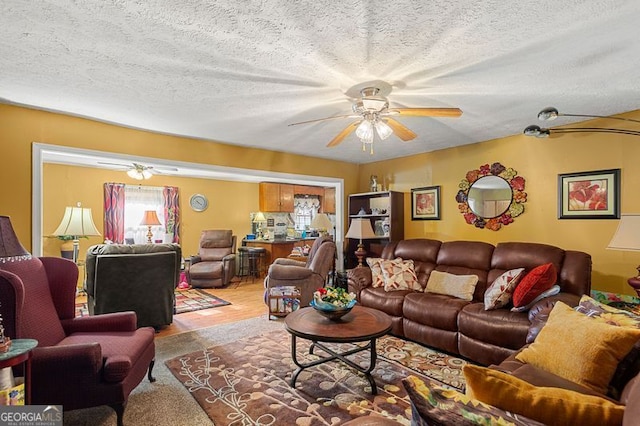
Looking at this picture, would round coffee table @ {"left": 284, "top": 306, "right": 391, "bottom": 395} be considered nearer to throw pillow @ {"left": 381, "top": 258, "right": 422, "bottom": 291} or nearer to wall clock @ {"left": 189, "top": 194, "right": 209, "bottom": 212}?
throw pillow @ {"left": 381, "top": 258, "right": 422, "bottom": 291}

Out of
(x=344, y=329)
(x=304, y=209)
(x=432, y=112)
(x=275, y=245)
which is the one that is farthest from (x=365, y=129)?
(x=304, y=209)

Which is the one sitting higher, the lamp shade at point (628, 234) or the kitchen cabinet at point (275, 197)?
the kitchen cabinet at point (275, 197)

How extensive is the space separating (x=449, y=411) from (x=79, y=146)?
383 cm

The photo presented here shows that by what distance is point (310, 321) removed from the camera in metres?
2.55

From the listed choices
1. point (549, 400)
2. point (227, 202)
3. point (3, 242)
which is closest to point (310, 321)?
point (549, 400)

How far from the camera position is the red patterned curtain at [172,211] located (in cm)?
652

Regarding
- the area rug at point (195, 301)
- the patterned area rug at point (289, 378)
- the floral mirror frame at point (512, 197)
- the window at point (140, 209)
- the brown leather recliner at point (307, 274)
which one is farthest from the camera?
the window at point (140, 209)

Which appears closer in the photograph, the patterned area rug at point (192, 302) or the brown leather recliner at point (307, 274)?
the brown leather recliner at point (307, 274)

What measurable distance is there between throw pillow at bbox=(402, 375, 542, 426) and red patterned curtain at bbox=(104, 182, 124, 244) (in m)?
6.58

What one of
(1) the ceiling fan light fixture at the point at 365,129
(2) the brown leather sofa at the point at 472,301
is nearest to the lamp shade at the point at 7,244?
(1) the ceiling fan light fixture at the point at 365,129

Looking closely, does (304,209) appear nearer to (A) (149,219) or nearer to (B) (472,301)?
(A) (149,219)

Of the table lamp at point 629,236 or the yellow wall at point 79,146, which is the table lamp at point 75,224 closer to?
the yellow wall at point 79,146

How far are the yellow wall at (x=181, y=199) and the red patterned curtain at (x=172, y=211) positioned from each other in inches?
5.7

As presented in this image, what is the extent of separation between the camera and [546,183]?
140 inches
